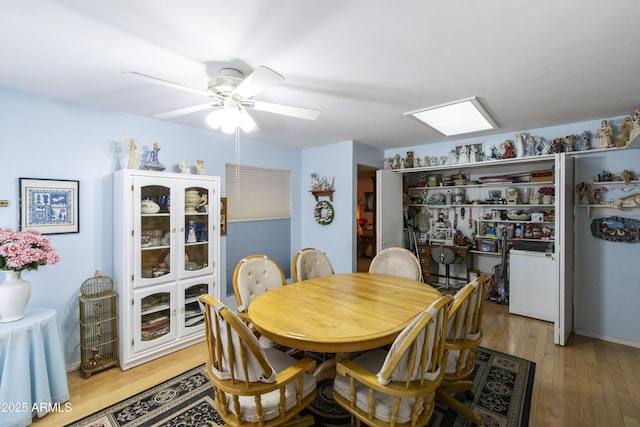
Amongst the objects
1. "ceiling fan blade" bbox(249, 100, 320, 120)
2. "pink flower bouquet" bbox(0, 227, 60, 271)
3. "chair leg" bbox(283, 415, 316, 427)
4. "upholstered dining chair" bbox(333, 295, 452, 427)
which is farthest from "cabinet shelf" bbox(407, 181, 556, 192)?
"pink flower bouquet" bbox(0, 227, 60, 271)

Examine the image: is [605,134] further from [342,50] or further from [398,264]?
[342,50]

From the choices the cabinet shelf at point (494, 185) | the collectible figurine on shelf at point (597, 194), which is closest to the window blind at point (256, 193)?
the cabinet shelf at point (494, 185)

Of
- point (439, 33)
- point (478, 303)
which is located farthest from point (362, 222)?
point (439, 33)

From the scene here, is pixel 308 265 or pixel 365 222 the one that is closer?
pixel 308 265

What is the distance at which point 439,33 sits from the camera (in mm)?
1490

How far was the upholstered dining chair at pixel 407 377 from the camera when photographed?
1284mm

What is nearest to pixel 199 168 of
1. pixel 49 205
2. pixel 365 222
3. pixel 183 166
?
pixel 183 166

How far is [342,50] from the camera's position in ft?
5.38

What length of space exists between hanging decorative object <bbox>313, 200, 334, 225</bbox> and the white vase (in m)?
3.10

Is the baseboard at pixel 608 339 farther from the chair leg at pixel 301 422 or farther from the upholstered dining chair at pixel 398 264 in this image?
the chair leg at pixel 301 422

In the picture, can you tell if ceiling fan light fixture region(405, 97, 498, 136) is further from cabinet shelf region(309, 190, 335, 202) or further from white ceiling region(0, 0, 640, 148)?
cabinet shelf region(309, 190, 335, 202)

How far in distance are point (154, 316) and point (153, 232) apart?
0.82 m

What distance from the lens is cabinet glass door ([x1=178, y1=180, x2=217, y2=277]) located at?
2.93m

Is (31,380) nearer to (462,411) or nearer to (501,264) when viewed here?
(462,411)
